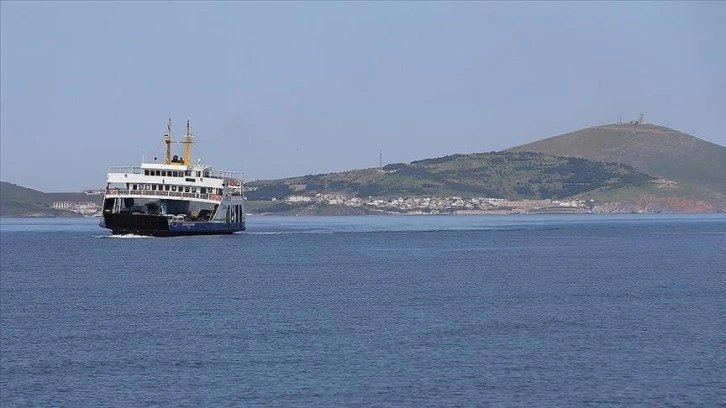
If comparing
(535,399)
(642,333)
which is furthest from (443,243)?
(535,399)

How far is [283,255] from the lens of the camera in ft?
373

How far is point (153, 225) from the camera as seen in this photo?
134m

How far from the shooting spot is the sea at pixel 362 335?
38094 mm

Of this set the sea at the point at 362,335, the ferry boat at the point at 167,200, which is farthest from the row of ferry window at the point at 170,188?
the sea at the point at 362,335

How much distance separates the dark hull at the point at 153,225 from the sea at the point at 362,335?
3937cm

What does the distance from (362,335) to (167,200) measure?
306 ft

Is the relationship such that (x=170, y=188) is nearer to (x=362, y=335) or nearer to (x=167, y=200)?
(x=167, y=200)

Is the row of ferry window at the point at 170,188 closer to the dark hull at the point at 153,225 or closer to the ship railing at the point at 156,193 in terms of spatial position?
the ship railing at the point at 156,193

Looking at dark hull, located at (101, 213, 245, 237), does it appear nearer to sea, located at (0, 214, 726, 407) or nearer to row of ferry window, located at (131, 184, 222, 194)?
row of ferry window, located at (131, 184, 222, 194)

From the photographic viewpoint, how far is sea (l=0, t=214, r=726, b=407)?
38094mm

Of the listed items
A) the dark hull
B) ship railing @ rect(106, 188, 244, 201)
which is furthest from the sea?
ship railing @ rect(106, 188, 244, 201)

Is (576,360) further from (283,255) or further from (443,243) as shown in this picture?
(443,243)

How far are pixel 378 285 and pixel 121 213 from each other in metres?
68.0

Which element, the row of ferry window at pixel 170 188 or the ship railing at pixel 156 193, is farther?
the row of ferry window at pixel 170 188
